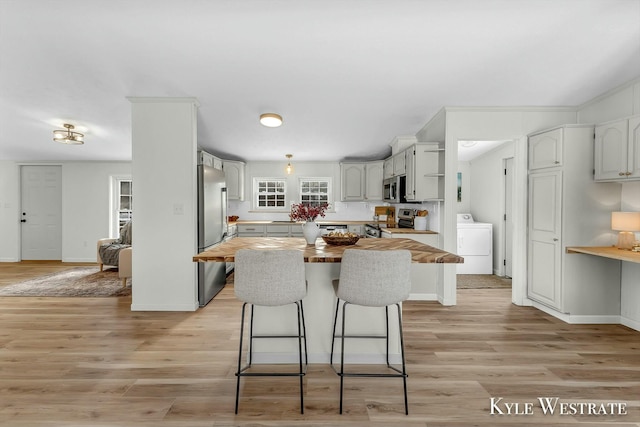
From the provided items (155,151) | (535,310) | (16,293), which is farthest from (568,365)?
(16,293)

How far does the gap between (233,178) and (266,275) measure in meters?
4.83

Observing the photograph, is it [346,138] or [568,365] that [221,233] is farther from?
[568,365]

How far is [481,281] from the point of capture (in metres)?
5.15

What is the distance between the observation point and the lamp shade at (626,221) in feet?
9.80

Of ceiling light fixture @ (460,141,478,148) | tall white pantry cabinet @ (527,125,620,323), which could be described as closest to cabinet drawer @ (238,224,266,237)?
ceiling light fixture @ (460,141,478,148)

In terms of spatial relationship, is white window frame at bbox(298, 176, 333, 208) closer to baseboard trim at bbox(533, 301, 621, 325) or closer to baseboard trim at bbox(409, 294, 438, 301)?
baseboard trim at bbox(409, 294, 438, 301)

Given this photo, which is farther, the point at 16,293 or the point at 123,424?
the point at 16,293

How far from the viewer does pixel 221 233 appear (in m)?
4.65

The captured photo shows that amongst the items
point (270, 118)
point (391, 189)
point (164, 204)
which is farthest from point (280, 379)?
point (391, 189)

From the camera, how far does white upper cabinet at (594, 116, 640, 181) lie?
2891 millimetres

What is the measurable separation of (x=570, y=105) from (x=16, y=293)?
7711 millimetres

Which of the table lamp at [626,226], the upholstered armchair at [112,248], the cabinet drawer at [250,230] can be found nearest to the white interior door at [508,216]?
the table lamp at [626,226]

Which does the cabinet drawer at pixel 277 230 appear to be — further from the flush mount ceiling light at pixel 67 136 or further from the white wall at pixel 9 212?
the white wall at pixel 9 212

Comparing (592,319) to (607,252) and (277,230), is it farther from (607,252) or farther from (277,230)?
(277,230)
